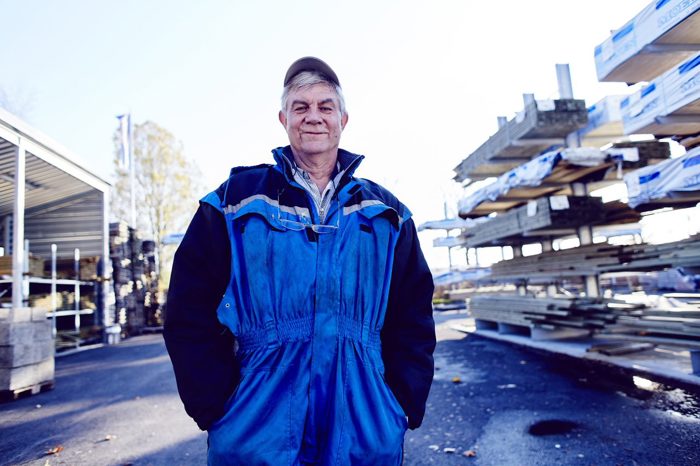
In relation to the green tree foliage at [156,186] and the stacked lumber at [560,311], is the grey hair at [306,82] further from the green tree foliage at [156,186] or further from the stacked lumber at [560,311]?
the green tree foliage at [156,186]

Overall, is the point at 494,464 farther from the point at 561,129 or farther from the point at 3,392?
the point at 561,129

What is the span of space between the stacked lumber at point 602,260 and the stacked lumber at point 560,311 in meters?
0.72

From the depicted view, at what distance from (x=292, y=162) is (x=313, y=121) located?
227mm

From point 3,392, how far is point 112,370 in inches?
93.3

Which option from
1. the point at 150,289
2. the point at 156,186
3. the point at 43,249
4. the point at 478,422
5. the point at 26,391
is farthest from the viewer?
the point at 156,186

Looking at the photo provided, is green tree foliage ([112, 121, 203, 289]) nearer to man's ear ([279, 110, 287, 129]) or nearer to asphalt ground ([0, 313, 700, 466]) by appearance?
asphalt ground ([0, 313, 700, 466])

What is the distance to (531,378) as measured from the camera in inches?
253

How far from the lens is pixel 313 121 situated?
6.53ft

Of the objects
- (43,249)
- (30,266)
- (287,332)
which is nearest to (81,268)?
(43,249)

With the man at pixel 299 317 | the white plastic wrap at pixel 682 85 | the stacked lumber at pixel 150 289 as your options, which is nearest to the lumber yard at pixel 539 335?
the white plastic wrap at pixel 682 85

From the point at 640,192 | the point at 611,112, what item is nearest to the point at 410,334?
the point at 640,192

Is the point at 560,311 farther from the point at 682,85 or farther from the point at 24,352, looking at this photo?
the point at 24,352

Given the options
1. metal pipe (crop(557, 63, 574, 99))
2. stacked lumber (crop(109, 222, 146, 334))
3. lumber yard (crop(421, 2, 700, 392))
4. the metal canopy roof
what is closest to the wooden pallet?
the metal canopy roof

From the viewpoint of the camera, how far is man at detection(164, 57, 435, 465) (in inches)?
61.8
